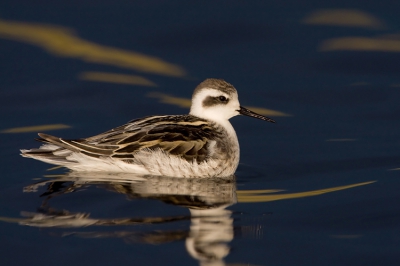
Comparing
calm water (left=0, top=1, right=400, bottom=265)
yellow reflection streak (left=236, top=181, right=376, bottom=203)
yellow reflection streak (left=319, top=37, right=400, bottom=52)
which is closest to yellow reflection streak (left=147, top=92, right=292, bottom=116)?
calm water (left=0, top=1, right=400, bottom=265)

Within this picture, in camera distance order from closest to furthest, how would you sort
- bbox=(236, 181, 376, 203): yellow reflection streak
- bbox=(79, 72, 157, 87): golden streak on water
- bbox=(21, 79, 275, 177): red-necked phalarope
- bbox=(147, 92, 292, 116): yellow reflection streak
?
bbox=(236, 181, 376, 203): yellow reflection streak → bbox=(21, 79, 275, 177): red-necked phalarope → bbox=(147, 92, 292, 116): yellow reflection streak → bbox=(79, 72, 157, 87): golden streak on water

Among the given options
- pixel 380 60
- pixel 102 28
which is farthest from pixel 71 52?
pixel 380 60

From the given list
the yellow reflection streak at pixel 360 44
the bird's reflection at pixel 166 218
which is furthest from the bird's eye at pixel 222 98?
the yellow reflection streak at pixel 360 44

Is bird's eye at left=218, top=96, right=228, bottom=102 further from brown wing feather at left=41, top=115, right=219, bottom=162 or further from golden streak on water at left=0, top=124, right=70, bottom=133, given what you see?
golden streak on water at left=0, top=124, right=70, bottom=133

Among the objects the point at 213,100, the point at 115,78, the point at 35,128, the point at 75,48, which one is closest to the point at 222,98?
the point at 213,100

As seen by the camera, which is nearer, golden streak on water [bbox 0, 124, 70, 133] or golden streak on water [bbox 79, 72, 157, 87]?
golden streak on water [bbox 0, 124, 70, 133]

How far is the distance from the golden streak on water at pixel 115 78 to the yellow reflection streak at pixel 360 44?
331 centimetres

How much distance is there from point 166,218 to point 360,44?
26.0 feet

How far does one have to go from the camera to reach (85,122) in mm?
14078

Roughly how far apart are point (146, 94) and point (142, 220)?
5.54m

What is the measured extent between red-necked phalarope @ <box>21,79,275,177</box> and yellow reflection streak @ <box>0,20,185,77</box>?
14.2ft

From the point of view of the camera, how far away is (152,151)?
11547mm

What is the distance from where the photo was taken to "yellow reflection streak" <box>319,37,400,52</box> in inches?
658

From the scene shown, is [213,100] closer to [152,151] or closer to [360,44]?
[152,151]
